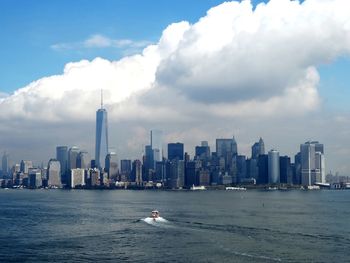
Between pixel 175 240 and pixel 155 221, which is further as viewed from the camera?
pixel 155 221

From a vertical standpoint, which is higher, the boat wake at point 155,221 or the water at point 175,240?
the boat wake at point 155,221

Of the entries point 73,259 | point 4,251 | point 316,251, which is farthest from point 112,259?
point 316,251

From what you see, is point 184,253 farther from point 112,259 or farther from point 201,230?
point 201,230

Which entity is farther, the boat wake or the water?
the boat wake

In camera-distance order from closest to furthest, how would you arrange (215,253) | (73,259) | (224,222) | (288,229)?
(73,259), (215,253), (288,229), (224,222)

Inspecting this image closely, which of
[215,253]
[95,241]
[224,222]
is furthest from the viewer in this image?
[224,222]

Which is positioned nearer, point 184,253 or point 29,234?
point 184,253

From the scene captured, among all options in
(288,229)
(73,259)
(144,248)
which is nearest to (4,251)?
(73,259)

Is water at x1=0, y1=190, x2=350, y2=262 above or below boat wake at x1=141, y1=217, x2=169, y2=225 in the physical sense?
below

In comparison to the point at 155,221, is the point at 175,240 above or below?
below

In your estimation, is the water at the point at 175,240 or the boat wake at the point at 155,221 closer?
the water at the point at 175,240
